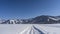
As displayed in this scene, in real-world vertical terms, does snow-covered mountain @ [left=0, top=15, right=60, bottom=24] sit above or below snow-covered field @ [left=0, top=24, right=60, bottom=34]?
above

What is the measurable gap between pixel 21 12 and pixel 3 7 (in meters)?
0.39

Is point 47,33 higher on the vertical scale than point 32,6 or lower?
lower

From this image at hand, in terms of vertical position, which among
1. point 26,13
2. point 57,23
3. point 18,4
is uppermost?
point 18,4

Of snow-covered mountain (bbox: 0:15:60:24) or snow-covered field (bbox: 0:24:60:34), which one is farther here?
snow-covered mountain (bbox: 0:15:60:24)

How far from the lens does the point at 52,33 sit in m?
2.46

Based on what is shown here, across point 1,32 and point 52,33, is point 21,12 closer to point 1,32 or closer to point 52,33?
point 1,32

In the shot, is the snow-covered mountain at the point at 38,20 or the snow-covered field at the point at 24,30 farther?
the snow-covered mountain at the point at 38,20

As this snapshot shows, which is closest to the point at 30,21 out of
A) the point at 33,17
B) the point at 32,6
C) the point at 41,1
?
the point at 33,17

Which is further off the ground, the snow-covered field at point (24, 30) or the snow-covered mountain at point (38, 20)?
the snow-covered mountain at point (38, 20)

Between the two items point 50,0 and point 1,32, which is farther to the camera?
point 50,0

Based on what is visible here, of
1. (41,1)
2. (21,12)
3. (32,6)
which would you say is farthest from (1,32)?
(41,1)

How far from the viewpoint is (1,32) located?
8.34 ft

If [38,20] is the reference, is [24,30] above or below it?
below

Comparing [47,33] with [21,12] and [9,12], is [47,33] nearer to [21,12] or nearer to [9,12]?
[21,12]
